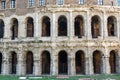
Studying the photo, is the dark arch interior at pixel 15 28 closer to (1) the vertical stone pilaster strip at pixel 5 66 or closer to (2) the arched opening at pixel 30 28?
(2) the arched opening at pixel 30 28

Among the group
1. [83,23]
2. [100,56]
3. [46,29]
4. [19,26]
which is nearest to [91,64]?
[100,56]

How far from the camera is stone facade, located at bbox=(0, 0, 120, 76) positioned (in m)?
39.8

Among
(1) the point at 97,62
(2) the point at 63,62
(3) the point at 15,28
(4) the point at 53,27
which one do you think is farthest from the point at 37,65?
(1) the point at 97,62

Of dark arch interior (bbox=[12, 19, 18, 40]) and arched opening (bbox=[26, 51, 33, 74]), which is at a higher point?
dark arch interior (bbox=[12, 19, 18, 40])

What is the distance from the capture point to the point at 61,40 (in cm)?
3972

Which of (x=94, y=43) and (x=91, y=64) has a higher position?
(x=94, y=43)

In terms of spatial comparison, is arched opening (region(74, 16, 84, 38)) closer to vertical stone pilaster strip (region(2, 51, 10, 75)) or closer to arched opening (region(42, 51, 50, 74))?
arched opening (region(42, 51, 50, 74))

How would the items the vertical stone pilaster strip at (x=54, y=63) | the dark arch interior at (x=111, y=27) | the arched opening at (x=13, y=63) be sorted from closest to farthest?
the vertical stone pilaster strip at (x=54, y=63), the dark arch interior at (x=111, y=27), the arched opening at (x=13, y=63)

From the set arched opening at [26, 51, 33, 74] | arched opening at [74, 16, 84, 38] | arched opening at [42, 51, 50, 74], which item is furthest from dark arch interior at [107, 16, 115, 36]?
arched opening at [26, 51, 33, 74]

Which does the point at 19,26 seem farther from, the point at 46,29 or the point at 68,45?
the point at 68,45

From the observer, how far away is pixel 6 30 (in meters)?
43.5

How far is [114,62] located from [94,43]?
563cm

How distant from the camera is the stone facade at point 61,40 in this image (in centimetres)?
3975

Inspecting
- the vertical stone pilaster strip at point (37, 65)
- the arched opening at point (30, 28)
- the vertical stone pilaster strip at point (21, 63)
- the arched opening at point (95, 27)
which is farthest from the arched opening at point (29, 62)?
the arched opening at point (95, 27)
